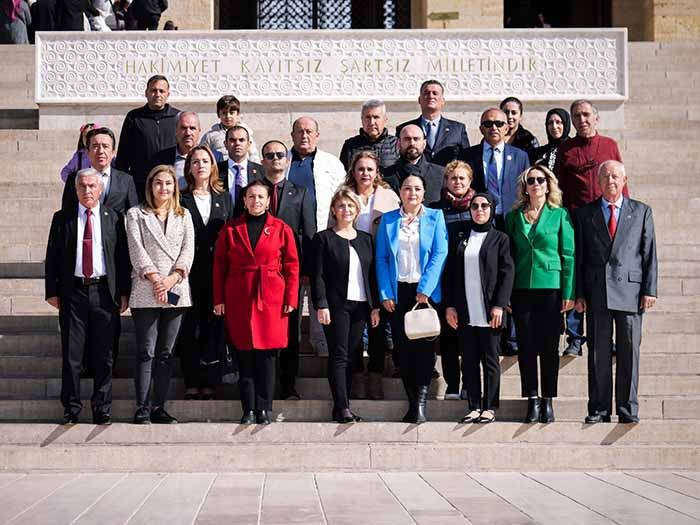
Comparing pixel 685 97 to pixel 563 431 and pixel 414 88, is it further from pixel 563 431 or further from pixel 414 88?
pixel 563 431

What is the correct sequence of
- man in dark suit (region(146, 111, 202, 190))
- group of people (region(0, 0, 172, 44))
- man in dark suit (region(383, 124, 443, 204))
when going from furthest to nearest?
group of people (region(0, 0, 172, 44)) < man in dark suit (region(146, 111, 202, 190)) < man in dark suit (region(383, 124, 443, 204))

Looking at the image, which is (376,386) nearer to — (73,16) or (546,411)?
(546,411)

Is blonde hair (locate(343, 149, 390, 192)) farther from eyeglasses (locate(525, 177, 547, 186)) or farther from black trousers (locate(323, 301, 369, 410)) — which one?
eyeglasses (locate(525, 177, 547, 186))

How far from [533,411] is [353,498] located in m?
2.01

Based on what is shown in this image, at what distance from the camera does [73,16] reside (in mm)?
18516

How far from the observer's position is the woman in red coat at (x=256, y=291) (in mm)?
8789

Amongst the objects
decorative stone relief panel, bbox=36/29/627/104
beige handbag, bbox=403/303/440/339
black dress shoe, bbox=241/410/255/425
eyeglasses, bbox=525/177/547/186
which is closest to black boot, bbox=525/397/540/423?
beige handbag, bbox=403/303/440/339

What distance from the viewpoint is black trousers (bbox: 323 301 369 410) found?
8.88 m

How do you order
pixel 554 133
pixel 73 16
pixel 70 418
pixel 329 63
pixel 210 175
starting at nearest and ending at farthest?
pixel 70 418 → pixel 210 175 → pixel 554 133 → pixel 329 63 → pixel 73 16

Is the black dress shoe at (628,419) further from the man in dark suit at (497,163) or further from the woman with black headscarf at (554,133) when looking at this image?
the woman with black headscarf at (554,133)

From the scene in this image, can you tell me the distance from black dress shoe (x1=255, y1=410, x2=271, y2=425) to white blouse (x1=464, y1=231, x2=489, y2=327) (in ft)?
5.53

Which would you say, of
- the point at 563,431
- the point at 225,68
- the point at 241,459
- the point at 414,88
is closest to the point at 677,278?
the point at 563,431

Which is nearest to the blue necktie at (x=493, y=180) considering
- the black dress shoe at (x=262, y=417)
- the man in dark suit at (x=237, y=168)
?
the man in dark suit at (x=237, y=168)

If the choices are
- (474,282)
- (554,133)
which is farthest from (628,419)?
(554,133)
